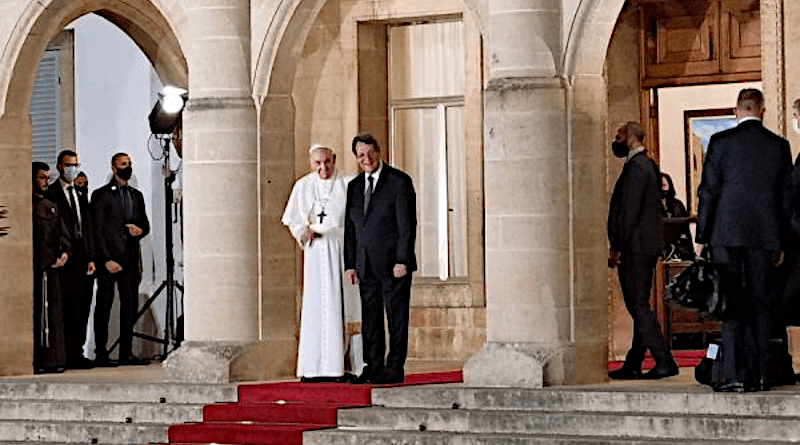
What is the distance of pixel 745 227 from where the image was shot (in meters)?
14.6

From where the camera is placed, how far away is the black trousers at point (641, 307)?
16.6m

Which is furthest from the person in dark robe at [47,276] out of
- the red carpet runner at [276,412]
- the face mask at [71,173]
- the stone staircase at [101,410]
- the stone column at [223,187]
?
the red carpet runner at [276,412]

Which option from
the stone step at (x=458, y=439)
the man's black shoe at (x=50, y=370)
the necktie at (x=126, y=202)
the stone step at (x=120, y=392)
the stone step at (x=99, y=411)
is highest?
the necktie at (x=126, y=202)

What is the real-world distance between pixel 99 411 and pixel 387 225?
2.65 metres

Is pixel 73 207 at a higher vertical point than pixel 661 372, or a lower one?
higher

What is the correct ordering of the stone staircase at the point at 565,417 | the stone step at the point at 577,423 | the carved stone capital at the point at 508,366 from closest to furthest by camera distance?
1. the stone step at the point at 577,423
2. the stone staircase at the point at 565,417
3. the carved stone capital at the point at 508,366

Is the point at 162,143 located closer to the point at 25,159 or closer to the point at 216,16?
the point at 25,159

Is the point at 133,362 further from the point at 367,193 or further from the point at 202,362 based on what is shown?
the point at 367,193

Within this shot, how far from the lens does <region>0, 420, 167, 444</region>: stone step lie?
1638 cm

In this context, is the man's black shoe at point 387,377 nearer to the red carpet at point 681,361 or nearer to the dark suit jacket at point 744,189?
the red carpet at point 681,361

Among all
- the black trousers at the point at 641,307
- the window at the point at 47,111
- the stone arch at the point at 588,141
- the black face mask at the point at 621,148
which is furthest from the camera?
the window at the point at 47,111

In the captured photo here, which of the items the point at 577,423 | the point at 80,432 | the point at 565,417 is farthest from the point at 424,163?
the point at 577,423

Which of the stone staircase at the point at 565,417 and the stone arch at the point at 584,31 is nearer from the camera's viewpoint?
the stone staircase at the point at 565,417

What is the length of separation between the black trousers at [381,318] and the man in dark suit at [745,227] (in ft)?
8.98
